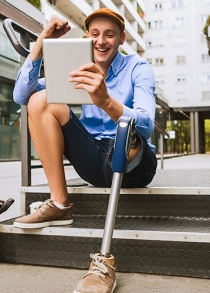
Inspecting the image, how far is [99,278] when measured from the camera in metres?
1.38

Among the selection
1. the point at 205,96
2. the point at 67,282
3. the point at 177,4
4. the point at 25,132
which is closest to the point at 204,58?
the point at 205,96

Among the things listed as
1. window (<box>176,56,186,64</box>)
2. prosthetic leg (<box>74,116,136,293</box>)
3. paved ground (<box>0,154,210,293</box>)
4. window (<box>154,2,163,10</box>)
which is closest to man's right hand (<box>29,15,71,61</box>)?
prosthetic leg (<box>74,116,136,293</box>)

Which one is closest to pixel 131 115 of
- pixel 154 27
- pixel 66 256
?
pixel 66 256

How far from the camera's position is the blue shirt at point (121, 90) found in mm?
1630

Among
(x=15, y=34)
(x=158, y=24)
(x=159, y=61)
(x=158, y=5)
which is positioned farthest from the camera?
(x=158, y=5)

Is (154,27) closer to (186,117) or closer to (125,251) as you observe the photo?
(186,117)

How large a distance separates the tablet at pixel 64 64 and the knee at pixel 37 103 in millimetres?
364

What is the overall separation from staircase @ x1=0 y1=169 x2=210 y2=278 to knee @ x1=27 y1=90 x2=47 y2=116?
497 mm

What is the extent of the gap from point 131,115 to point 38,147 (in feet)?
1.74

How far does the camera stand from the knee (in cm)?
174

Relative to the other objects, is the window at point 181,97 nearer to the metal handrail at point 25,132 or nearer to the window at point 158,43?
the window at point 158,43

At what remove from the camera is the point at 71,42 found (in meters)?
1.31

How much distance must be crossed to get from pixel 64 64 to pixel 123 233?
0.76 metres

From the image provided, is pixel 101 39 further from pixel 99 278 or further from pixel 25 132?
pixel 99 278
